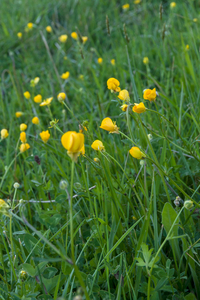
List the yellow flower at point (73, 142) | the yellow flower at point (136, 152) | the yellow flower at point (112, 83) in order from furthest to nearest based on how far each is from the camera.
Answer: the yellow flower at point (112, 83), the yellow flower at point (136, 152), the yellow flower at point (73, 142)

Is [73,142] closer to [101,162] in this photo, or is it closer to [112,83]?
[101,162]

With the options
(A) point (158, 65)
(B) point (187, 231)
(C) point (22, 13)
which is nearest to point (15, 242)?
(B) point (187, 231)

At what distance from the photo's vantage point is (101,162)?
1.05 meters

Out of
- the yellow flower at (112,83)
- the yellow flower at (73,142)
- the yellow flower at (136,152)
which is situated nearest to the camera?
the yellow flower at (73,142)

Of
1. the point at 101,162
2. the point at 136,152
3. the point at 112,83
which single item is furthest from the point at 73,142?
the point at 112,83

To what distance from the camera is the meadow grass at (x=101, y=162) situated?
855 millimetres

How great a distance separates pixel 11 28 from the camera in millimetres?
3691

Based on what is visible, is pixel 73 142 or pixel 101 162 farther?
pixel 101 162

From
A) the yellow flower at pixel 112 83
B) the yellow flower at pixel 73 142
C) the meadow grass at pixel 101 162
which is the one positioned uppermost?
the yellow flower at pixel 73 142

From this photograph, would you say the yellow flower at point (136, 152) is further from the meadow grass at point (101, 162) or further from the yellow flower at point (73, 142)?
the yellow flower at point (73, 142)

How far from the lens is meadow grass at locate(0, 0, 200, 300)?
2.81ft

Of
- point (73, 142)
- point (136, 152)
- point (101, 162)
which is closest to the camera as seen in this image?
point (73, 142)

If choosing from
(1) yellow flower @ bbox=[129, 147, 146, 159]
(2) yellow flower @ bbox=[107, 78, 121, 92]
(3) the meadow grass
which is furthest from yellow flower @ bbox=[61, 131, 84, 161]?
(2) yellow flower @ bbox=[107, 78, 121, 92]

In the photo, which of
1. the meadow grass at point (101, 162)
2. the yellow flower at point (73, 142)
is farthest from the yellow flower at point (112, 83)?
the yellow flower at point (73, 142)
